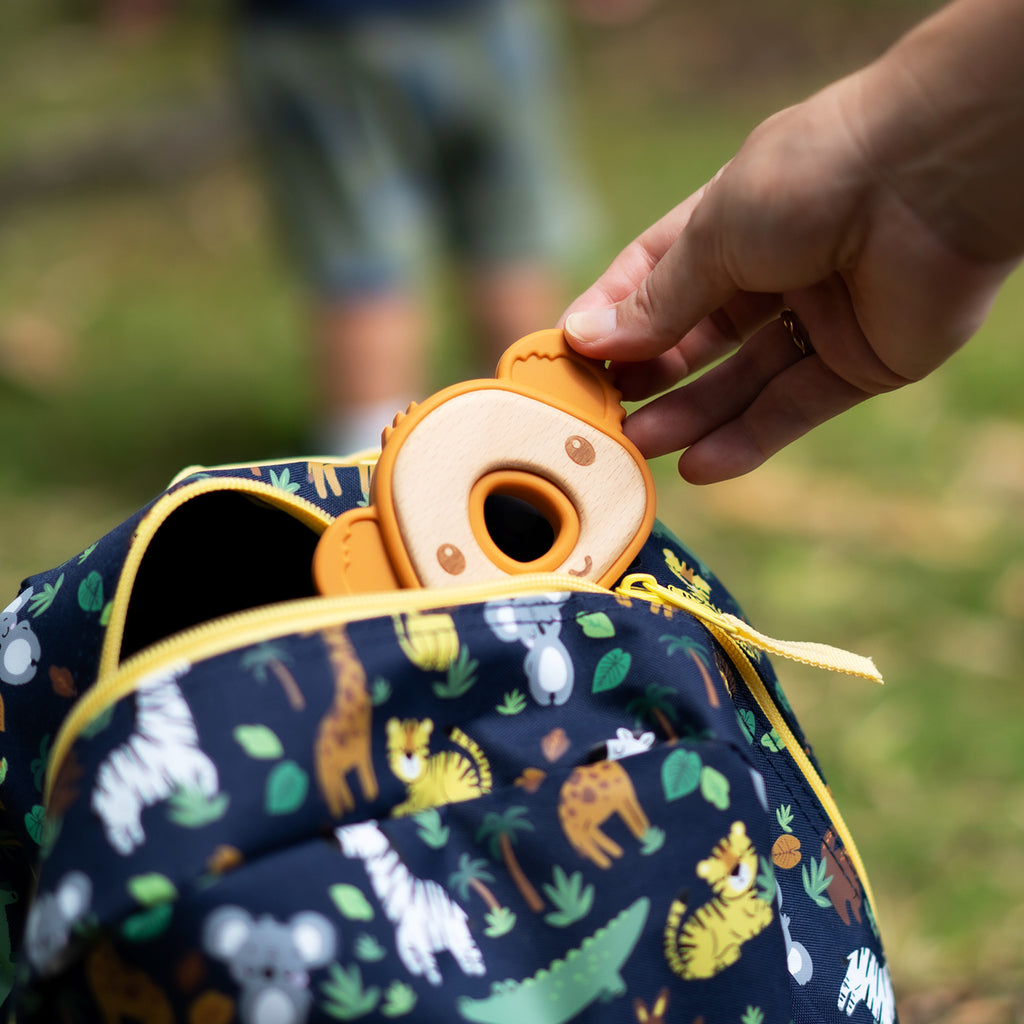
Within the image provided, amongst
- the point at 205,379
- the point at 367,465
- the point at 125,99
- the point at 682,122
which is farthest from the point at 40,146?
the point at 367,465

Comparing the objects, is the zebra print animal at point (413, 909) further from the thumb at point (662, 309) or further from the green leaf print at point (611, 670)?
A: the thumb at point (662, 309)

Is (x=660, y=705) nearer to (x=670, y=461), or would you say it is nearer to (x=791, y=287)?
(x=791, y=287)

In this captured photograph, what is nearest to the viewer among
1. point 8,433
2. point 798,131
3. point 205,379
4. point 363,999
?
point 363,999

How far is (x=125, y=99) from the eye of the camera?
12.1 ft

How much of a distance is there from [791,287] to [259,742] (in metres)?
0.37

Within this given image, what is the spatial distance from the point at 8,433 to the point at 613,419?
1.68 metres

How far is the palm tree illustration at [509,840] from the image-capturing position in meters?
Result: 0.49

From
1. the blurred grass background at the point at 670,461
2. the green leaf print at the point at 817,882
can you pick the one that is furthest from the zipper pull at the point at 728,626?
the blurred grass background at the point at 670,461

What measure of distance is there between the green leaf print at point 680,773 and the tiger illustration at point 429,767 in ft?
0.26

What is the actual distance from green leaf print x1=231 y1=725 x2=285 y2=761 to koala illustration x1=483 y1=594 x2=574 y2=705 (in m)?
0.11

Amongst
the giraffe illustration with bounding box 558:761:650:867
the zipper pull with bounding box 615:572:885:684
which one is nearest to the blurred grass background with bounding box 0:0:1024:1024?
the zipper pull with bounding box 615:572:885:684

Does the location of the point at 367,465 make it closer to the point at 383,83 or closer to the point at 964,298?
the point at 964,298

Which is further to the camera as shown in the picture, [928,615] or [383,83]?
[383,83]

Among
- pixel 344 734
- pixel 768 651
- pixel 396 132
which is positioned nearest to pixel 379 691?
pixel 344 734
